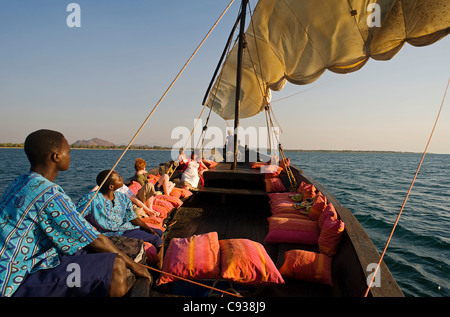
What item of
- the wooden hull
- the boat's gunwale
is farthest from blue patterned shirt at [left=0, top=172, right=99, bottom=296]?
the boat's gunwale

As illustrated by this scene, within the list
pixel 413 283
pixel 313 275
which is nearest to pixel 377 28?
pixel 413 283

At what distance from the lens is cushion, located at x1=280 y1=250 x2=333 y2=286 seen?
285cm

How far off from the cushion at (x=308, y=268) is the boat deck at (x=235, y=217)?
101 millimetres

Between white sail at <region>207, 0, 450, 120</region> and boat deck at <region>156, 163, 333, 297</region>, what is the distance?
13.5ft

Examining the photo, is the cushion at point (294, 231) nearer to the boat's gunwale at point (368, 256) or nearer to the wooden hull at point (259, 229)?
the wooden hull at point (259, 229)

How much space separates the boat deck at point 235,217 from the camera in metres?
2.87

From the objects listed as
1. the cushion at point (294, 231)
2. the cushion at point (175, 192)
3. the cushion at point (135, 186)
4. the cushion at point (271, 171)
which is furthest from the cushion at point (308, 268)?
the cushion at point (271, 171)

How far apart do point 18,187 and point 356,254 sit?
306 cm

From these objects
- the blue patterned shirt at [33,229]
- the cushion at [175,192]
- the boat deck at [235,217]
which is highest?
the blue patterned shirt at [33,229]

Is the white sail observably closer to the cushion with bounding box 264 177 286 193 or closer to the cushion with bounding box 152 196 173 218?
the cushion with bounding box 264 177 286 193

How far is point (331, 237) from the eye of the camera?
3215mm

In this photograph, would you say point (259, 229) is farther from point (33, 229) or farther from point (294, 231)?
point (33, 229)

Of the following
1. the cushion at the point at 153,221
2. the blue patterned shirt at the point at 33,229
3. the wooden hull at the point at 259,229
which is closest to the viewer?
the blue patterned shirt at the point at 33,229

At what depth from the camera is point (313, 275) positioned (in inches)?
112
